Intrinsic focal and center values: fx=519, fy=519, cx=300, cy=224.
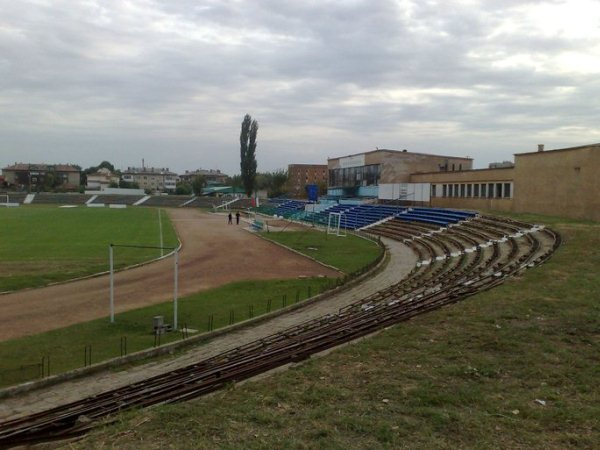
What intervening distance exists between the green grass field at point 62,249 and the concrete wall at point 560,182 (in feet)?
83.8

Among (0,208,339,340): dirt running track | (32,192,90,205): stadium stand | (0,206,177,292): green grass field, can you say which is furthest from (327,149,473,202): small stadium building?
(32,192,90,205): stadium stand

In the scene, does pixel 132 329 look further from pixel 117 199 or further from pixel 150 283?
pixel 117 199

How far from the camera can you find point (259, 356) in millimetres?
10891

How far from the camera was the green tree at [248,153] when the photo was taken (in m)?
95.6

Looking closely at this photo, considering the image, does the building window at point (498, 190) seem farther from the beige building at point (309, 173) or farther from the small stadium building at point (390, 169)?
the beige building at point (309, 173)

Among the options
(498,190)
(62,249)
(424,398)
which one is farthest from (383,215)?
(424,398)

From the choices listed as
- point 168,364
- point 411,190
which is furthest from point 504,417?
point 411,190

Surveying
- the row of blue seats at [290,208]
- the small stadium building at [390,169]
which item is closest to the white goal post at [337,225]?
the small stadium building at [390,169]

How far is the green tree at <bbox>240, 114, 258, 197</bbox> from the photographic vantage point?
95.6m

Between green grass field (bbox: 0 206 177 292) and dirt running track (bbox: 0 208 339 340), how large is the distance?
5.65 ft

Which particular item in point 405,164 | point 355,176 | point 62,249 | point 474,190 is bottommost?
point 62,249

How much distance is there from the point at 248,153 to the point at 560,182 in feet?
225

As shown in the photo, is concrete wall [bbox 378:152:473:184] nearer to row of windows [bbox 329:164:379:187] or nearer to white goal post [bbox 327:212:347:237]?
row of windows [bbox 329:164:379:187]

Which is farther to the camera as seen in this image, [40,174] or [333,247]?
[40,174]
